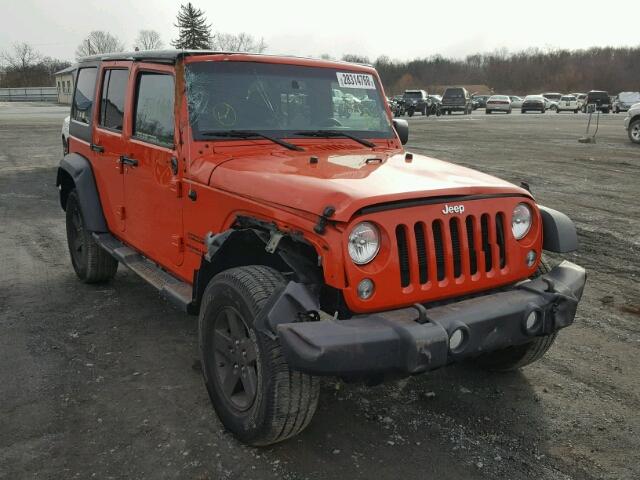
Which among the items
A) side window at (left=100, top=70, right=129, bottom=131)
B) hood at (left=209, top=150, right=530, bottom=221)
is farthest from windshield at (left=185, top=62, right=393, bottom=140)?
side window at (left=100, top=70, right=129, bottom=131)

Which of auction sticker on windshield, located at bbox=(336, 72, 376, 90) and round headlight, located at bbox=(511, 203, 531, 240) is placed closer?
round headlight, located at bbox=(511, 203, 531, 240)

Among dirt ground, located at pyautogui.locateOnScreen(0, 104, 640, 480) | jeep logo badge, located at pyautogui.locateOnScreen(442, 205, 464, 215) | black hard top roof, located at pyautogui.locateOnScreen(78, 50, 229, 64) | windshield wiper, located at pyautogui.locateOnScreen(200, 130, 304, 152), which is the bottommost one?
dirt ground, located at pyautogui.locateOnScreen(0, 104, 640, 480)

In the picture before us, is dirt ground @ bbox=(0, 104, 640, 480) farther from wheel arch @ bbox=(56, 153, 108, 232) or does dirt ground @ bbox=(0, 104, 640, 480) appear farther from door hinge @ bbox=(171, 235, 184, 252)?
door hinge @ bbox=(171, 235, 184, 252)

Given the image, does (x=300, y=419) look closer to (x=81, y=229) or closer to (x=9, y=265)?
(x=81, y=229)

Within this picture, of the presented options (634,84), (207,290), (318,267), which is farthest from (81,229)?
(634,84)

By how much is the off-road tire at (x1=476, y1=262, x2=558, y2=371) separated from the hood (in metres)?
0.85

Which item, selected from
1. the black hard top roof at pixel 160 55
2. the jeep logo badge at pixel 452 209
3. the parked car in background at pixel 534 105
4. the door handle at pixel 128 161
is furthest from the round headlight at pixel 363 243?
the parked car in background at pixel 534 105

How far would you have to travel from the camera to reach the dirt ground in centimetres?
299

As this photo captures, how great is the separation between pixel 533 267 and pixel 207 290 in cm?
182

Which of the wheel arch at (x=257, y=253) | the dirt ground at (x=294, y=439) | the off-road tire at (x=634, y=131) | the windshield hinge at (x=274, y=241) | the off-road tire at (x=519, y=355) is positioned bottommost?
the dirt ground at (x=294, y=439)

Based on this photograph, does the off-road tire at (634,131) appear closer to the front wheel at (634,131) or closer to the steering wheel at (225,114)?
the front wheel at (634,131)

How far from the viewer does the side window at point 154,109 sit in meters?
3.94

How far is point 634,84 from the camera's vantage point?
100 metres

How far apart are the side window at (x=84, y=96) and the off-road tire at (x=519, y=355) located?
393 centimetres
